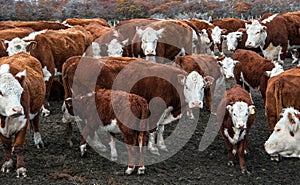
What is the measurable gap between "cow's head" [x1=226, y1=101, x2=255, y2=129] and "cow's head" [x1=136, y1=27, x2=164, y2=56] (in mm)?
3635

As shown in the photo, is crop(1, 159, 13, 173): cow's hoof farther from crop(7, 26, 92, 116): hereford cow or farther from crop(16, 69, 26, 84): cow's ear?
crop(7, 26, 92, 116): hereford cow

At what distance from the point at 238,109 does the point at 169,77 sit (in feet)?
3.93

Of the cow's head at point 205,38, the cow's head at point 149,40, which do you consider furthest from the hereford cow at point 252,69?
the cow's head at point 205,38

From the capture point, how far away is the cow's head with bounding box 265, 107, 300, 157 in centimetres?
587

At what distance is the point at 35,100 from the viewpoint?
6.67m

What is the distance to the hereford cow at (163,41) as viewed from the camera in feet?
32.9

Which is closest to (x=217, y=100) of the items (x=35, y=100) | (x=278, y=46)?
(x=278, y=46)

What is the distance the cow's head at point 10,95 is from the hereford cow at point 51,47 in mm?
3103

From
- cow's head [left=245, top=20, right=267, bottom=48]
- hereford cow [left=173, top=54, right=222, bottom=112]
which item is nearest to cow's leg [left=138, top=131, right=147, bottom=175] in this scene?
hereford cow [left=173, top=54, right=222, bottom=112]

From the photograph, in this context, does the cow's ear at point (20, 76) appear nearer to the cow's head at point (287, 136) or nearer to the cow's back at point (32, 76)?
the cow's back at point (32, 76)

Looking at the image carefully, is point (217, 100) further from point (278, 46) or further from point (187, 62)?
point (278, 46)

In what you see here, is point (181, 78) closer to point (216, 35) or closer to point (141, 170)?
point (141, 170)

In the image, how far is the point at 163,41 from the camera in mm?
10328

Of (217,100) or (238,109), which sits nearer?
(238,109)
